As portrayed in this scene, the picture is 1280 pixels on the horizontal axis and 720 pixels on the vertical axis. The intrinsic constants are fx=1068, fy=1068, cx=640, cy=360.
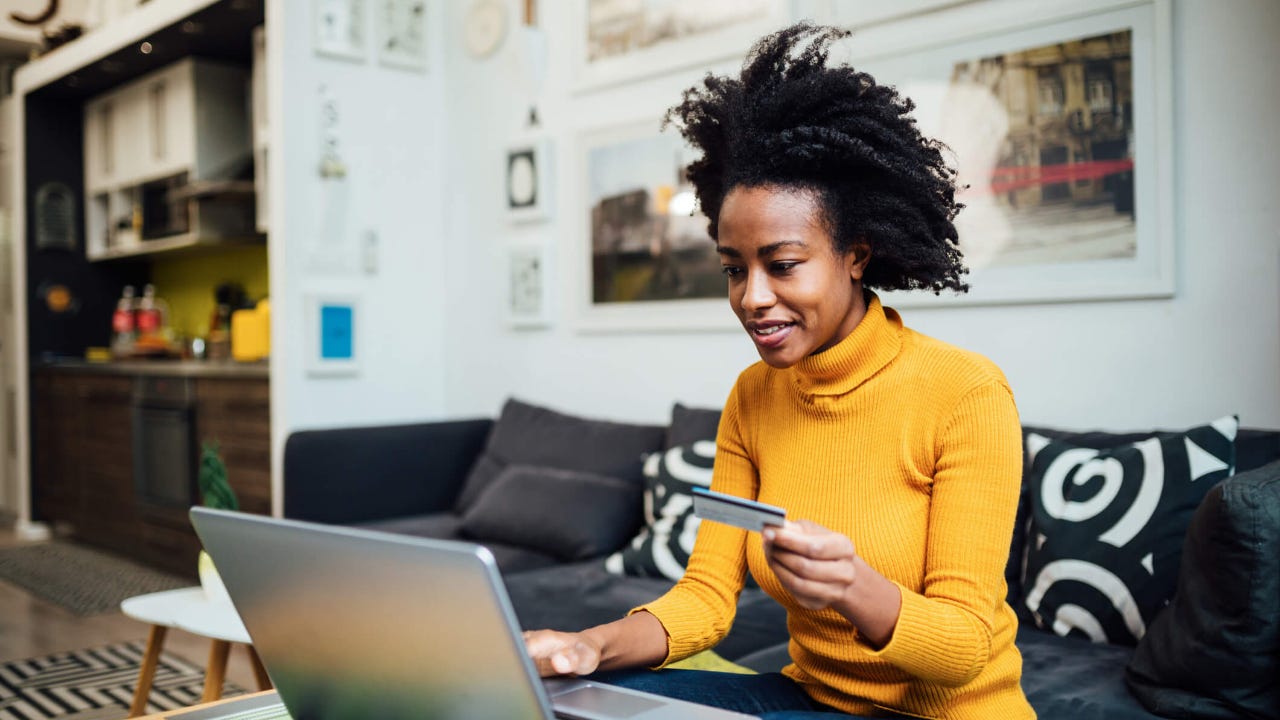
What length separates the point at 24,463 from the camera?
5.36m

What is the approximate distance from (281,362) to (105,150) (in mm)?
2716

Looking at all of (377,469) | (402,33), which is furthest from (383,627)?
(402,33)

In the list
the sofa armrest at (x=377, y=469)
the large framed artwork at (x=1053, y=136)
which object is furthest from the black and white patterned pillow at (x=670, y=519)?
the sofa armrest at (x=377, y=469)

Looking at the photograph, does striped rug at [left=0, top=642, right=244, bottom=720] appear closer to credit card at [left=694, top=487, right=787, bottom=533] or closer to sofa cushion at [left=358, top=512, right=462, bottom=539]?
sofa cushion at [left=358, top=512, right=462, bottom=539]

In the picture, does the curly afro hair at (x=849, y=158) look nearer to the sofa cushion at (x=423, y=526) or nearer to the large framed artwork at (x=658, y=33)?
the large framed artwork at (x=658, y=33)

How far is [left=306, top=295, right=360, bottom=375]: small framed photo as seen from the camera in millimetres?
3600

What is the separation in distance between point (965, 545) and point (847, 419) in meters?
0.22

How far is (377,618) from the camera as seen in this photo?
766 millimetres

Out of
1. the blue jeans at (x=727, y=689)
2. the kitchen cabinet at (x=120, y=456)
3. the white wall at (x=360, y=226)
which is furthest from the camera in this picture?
the kitchen cabinet at (x=120, y=456)

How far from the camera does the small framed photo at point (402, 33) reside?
379 cm

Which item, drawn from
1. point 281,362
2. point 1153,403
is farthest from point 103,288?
point 1153,403

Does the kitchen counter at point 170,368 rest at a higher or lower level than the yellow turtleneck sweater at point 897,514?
higher

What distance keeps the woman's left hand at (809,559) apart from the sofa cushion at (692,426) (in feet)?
5.73

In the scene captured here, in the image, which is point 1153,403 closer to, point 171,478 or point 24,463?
point 171,478
